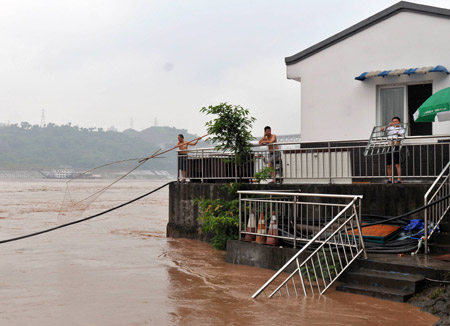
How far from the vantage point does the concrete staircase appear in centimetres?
761

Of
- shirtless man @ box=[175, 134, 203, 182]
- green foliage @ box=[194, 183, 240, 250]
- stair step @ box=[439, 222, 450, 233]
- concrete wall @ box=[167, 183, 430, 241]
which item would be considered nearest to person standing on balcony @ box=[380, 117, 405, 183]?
concrete wall @ box=[167, 183, 430, 241]

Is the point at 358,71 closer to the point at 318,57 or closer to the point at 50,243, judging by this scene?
the point at 318,57

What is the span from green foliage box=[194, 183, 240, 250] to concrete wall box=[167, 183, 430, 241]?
65cm

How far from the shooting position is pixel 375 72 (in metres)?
14.4

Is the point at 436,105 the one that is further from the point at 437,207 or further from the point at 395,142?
the point at 395,142

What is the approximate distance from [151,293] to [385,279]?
366 cm

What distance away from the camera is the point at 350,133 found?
49.2 ft

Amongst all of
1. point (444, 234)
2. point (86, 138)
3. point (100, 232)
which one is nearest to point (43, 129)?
point (86, 138)

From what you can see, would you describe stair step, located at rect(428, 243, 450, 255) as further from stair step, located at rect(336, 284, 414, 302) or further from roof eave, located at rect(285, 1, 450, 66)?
roof eave, located at rect(285, 1, 450, 66)

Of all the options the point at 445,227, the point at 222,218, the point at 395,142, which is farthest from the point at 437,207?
the point at 222,218

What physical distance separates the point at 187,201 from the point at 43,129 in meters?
181

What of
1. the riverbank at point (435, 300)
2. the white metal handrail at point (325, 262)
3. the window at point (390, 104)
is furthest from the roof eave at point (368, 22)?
the riverbank at point (435, 300)

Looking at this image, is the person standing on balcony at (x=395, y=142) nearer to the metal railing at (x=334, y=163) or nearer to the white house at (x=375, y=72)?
the metal railing at (x=334, y=163)

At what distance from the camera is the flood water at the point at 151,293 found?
696 cm
